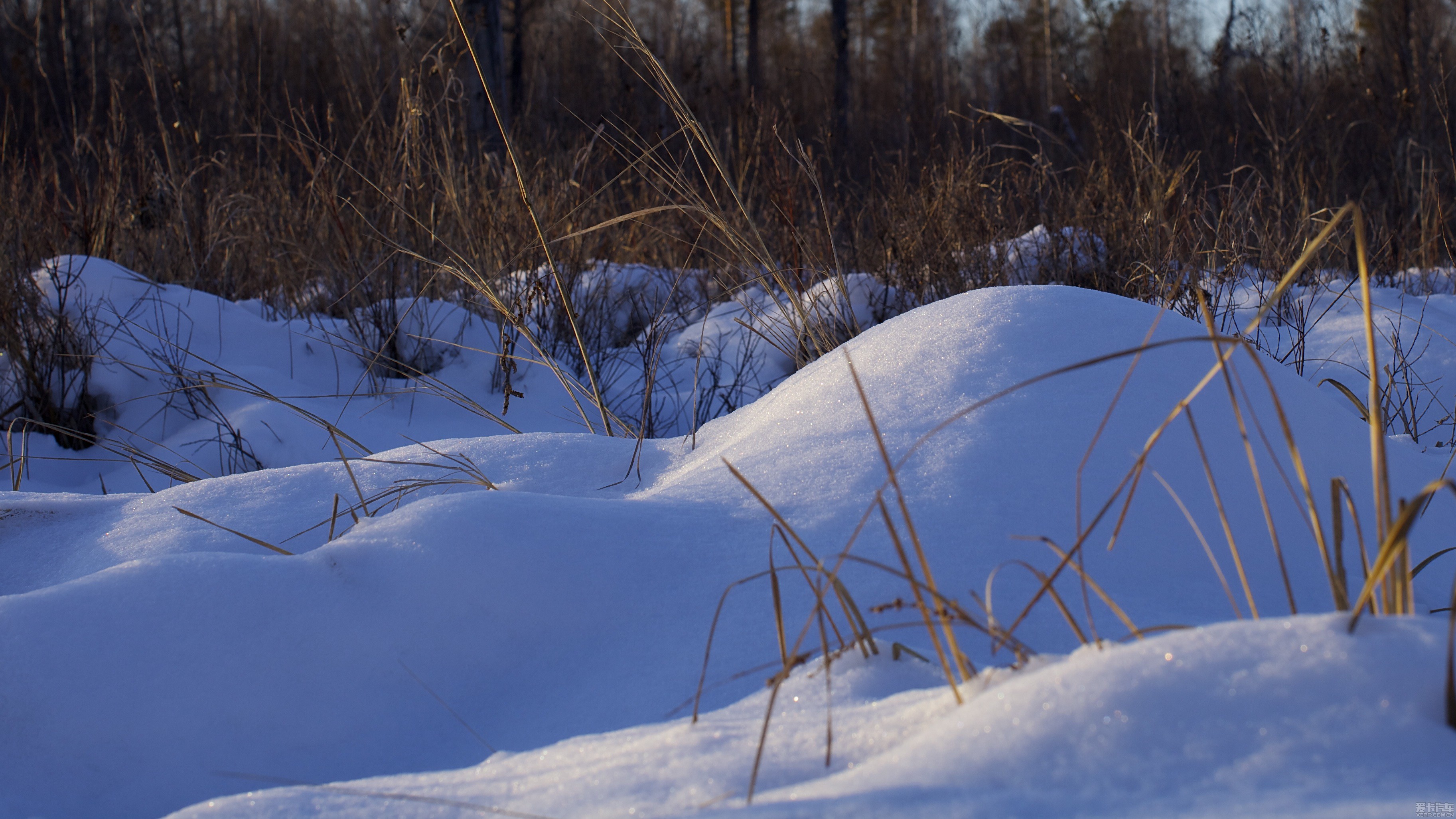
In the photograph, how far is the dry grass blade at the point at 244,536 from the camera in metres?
1.03

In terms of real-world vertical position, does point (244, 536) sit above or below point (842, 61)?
below

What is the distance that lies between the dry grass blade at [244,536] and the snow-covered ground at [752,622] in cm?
2

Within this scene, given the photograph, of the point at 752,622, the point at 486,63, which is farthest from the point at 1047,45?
the point at 752,622

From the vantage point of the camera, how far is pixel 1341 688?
514 millimetres

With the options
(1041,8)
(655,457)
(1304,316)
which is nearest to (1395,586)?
(655,457)

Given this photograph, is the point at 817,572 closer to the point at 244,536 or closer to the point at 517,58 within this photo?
the point at 244,536

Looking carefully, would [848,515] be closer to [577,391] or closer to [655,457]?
[655,457]

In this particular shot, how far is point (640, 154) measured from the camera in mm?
2432

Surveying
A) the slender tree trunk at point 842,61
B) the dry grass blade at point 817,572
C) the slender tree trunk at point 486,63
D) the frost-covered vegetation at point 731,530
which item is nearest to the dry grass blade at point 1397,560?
the frost-covered vegetation at point 731,530

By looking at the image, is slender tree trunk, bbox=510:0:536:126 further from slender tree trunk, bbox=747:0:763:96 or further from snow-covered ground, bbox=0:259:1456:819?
snow-covered ground, bbox=0:259:1456:819

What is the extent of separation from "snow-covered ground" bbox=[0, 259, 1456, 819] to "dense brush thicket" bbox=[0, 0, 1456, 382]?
0.52m

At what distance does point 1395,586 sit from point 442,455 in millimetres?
1101

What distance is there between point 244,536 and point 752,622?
56 cm

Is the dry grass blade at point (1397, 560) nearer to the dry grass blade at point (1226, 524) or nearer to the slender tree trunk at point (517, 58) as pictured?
the dry grass blade at point (1226, 524)
